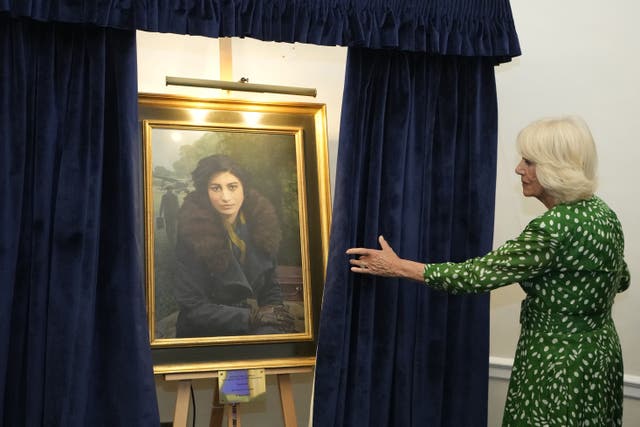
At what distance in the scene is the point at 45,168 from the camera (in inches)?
91.6

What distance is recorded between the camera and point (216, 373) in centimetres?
252

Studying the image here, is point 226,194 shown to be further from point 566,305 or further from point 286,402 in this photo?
point 566,305

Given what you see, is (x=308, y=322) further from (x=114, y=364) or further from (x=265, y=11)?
(x=265, y=11)

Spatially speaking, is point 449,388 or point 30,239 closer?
point 30,239

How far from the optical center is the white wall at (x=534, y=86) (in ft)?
9.93

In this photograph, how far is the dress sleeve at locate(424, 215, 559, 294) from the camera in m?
2.12

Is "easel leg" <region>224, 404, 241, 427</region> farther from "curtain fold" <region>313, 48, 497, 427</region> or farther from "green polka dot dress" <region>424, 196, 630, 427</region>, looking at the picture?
"green polka dot dress" <region>424, 196, 630, 427</region>

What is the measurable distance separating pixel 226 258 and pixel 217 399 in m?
0.55

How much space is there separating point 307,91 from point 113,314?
3.86 feet

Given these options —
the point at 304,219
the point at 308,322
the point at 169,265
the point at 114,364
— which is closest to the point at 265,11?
the point at 304,219

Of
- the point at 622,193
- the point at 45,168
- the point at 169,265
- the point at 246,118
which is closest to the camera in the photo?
the point at 45,168

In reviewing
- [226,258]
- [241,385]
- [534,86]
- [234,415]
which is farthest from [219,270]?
[534,86]

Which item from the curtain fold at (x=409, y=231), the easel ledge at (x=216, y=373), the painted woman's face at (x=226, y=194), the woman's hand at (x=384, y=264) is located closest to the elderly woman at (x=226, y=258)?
the painted woman's face at (x=226, y=194)

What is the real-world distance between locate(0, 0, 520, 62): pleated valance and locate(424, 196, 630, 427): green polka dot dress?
35.0 inches
